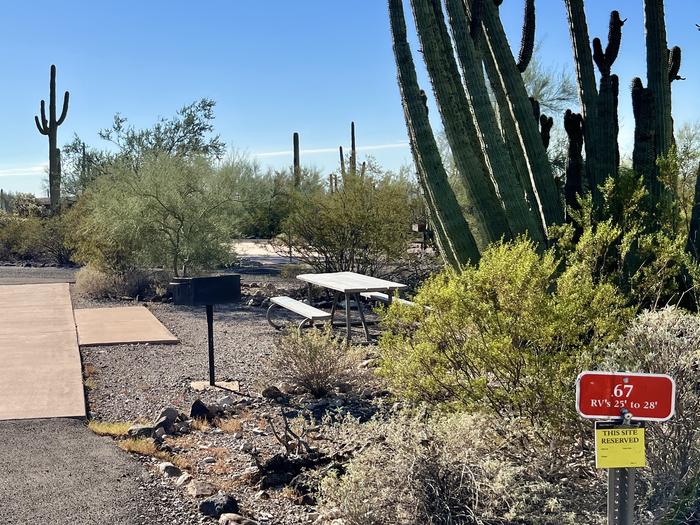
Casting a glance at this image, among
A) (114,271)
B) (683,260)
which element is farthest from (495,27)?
(114,271)

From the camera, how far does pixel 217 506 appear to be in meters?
5.03

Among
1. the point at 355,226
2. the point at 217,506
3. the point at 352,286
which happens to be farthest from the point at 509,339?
the point at 355,226

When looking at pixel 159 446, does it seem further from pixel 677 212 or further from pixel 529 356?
pixel 677 212

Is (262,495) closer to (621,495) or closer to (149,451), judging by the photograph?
(149,451)

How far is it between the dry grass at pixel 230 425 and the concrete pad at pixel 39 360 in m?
1.34

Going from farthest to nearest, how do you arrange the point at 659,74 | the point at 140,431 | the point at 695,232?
the point at 659,74 < the point at 695,232 < the point at 140,431

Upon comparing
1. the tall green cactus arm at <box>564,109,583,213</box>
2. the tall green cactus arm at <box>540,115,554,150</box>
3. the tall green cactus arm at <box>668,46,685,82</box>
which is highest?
the tall green cactus arm at <box>668,46,685,82</box>

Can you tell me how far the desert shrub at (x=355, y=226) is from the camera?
1648 centimetres

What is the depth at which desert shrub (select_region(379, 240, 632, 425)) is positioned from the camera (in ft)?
16.0

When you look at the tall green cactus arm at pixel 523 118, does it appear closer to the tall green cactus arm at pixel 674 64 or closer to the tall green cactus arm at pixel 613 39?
the tall green cactus arm at pixel 613 39

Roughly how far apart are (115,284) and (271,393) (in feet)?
36.8

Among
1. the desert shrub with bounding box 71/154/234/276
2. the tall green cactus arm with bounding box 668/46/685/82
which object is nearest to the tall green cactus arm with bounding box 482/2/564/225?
the tall green cactus arm with bounding box 668/46/685/82

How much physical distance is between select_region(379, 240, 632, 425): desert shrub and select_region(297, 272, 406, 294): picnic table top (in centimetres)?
539

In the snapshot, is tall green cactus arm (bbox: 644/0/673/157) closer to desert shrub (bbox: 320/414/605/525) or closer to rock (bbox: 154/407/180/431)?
desert shrub (bbox: 320/414/605/525)
